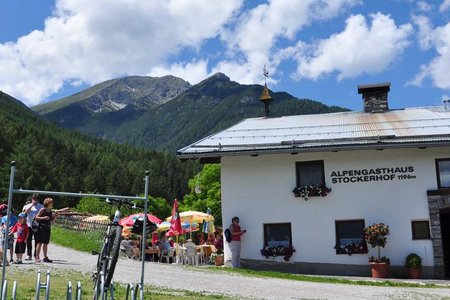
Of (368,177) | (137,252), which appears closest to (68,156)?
(137,252)

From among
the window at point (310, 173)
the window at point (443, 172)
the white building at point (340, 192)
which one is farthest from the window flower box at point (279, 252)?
the window at point (443, 172)

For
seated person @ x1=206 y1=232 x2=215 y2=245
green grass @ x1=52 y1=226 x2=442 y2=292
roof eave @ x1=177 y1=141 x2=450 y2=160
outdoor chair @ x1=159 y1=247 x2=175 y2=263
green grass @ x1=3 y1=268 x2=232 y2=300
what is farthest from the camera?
seated person @ x1=206 y1=232 x2=215 y2=245

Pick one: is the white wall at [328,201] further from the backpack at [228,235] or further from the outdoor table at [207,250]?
the outdoor table at [207,250]

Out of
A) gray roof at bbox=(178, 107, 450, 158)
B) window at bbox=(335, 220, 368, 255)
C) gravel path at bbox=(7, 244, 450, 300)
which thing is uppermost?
gray roof at bbox=(178, 107, 450, 158)

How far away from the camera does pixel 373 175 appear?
714 inches

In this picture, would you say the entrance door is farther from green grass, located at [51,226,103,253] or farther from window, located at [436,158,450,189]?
green grass, located at [51,226,103,253]

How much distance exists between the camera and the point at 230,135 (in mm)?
20469

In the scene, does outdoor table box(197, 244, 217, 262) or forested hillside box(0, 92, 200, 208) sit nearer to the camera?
outdoor table box(197, 244, 217, 262)

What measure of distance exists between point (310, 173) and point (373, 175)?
211cm

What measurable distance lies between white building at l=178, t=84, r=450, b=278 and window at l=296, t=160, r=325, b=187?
0.03 meters

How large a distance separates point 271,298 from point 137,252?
1150 cm

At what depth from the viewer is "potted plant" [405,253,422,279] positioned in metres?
17.0

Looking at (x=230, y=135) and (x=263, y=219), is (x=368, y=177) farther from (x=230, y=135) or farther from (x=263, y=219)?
(x=230, y=135)

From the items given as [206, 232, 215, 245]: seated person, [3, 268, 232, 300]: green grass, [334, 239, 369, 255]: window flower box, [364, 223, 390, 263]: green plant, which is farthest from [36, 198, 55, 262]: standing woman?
[206, 232, 215, 245]: seated person
